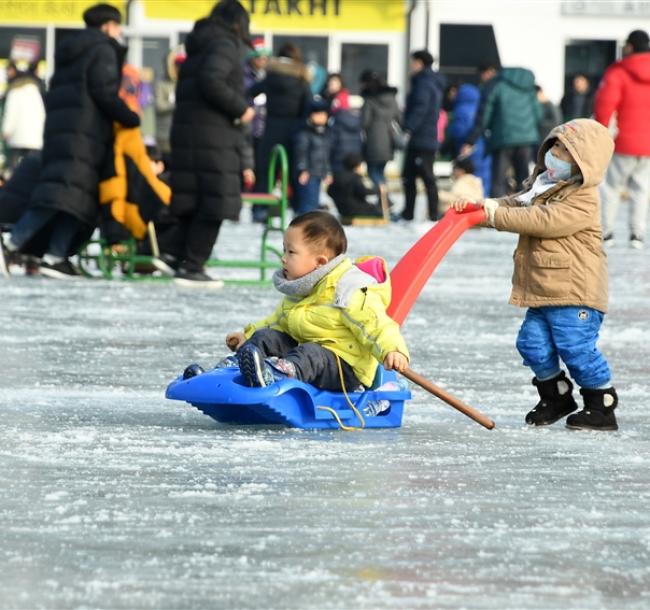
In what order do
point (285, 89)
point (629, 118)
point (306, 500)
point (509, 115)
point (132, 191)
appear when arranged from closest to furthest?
1. point (306, 500)
2. point (132, 191)
3. point (629, 118)
4. point (285, 89)
5. point (509, 115)

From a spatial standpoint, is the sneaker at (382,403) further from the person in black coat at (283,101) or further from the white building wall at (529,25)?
the white building wall at (529,25)

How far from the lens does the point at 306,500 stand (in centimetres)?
481

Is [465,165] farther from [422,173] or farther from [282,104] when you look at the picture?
[282,104]

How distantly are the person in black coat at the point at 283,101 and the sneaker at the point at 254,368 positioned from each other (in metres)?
12.8

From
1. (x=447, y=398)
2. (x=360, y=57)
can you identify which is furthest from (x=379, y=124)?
(x=447, y=398)

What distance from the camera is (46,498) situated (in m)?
4.80

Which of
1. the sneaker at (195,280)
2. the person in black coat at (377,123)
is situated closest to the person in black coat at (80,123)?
the sneaker at (195,280)

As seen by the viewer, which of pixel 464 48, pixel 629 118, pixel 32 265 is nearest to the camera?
pixel 32 265

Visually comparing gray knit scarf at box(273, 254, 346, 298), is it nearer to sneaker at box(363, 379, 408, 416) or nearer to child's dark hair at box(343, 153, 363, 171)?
sneaker at box(363, 379, 408, 416)

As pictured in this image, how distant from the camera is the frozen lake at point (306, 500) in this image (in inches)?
153

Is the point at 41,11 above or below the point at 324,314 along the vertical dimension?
above

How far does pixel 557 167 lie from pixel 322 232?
0.80 m

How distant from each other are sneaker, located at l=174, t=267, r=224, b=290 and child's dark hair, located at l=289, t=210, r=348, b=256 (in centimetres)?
597

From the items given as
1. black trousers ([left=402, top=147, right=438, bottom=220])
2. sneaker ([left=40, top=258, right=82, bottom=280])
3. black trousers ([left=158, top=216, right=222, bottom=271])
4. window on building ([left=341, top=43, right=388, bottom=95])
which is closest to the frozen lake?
black trousers ([left=158, top=216, right=222, bottom=271])
